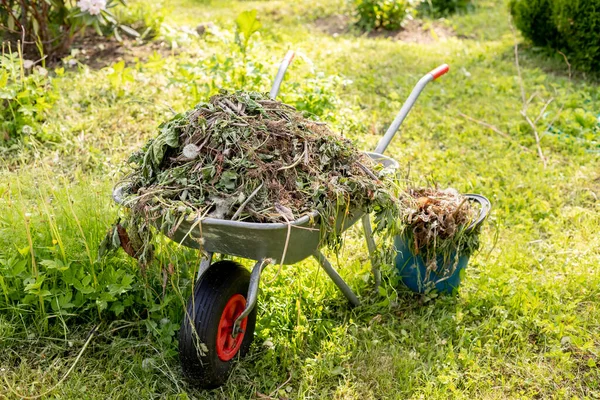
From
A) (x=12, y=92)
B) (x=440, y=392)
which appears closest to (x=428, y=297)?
(x=440, y=392)

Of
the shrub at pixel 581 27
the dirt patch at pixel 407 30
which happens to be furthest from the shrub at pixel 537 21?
the dirt patch at pixel 407 30

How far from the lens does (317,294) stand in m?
2.83

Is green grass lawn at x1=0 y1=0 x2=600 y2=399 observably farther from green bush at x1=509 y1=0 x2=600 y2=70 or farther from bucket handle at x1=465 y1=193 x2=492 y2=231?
green bush at x1=509 y1=0 x2=600 y2=70

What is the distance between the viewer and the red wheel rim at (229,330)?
2.25 meters

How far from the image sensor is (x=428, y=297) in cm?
285

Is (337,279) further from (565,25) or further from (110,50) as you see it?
(565,25)

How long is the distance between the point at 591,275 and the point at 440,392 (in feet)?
3.75

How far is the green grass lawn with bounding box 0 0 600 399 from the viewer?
95.0 inches

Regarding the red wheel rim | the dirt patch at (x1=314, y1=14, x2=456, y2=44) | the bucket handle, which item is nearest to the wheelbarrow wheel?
the red wheel rim

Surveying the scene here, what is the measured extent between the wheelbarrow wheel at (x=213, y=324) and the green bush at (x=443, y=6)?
6.17 meters

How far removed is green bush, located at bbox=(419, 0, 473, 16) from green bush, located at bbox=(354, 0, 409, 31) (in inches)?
31.5

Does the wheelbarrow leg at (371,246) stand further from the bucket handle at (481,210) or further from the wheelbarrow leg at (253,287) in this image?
the wheelbarrow leg at (253,287)

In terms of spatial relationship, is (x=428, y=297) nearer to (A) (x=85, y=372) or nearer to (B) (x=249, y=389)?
(B) (x=249, y=389)

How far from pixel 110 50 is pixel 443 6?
441 cm
